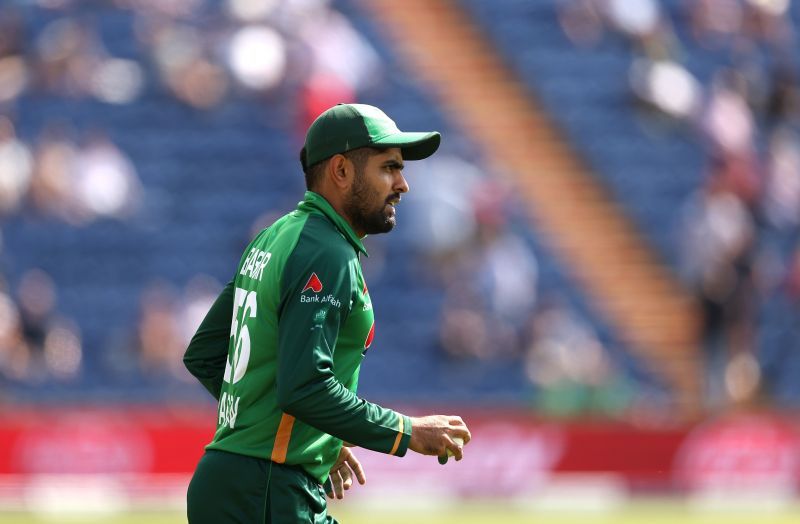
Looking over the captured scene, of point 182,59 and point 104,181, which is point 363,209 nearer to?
point 104,181

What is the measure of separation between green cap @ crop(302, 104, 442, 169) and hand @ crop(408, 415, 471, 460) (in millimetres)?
733

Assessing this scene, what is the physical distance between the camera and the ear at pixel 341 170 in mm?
4059

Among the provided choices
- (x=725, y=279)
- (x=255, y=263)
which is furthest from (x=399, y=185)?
(x=725, y=279)

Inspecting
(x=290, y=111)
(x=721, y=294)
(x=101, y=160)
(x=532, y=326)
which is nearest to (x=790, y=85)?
(x=721, y=294)

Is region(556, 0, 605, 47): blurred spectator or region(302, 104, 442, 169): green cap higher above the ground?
region(556, 0, 605, 47): blurred spectator

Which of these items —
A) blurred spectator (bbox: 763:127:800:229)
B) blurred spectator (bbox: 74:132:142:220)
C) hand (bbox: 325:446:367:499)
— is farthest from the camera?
blurred spectator (bbox: 763:127:800:229)

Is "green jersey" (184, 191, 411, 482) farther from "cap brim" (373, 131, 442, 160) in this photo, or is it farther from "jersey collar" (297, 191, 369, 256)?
"cap brim" (373, 131, 442, 160)

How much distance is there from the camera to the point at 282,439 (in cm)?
399

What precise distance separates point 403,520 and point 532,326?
149 inches

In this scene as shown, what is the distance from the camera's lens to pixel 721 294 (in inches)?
606

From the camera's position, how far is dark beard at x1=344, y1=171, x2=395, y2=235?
13.3 feet

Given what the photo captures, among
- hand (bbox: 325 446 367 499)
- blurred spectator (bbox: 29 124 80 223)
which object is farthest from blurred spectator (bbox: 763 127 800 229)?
hand (bbox: 325 446 367 499)

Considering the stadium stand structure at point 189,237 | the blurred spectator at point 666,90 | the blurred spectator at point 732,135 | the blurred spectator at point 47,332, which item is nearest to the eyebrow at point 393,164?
the stadium stand structure at point 189,237

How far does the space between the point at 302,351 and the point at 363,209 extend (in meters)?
0.50
